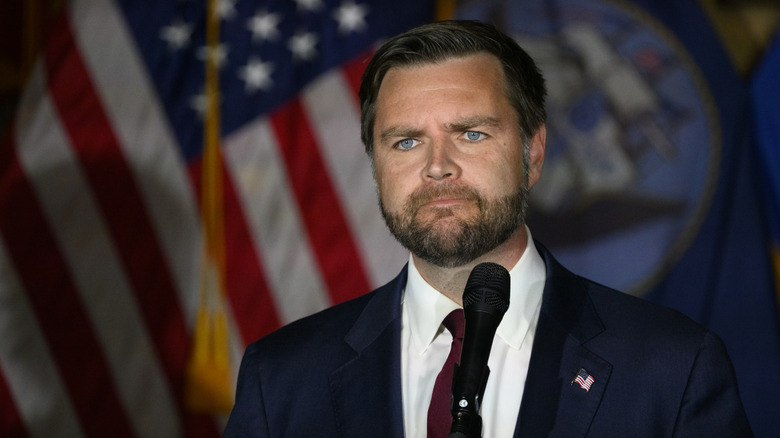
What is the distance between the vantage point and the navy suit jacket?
4.23ft

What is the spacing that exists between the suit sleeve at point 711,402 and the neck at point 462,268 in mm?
352

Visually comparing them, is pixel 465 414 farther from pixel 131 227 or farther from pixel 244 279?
pixel 131 227

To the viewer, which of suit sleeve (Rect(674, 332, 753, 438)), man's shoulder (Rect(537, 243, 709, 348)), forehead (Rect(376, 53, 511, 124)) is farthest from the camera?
forehead (Rect(376, 53, 511, 124))

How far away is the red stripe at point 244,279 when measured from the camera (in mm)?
3061

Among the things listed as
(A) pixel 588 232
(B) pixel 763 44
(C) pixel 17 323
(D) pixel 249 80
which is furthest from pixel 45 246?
(B) pixel 763 44

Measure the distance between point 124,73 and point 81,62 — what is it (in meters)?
0.17

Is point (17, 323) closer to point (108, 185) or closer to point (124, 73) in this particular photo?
point (108, 185)

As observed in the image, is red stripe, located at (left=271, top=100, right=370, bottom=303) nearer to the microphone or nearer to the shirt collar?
the shirt collar

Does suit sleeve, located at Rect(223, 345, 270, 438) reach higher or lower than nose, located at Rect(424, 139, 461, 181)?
lower

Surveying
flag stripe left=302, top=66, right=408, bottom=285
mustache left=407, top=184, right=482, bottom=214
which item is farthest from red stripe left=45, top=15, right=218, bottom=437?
mustache left=407, top=184, right=482, bottom=214

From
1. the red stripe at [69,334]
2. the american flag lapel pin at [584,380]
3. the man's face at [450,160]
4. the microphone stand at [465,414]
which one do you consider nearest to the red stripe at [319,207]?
the red stripe at [69,334]

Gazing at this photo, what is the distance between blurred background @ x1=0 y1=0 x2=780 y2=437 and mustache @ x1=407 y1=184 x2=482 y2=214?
167cm

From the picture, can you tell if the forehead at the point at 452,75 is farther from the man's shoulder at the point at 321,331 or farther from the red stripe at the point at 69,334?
the red stripe at the point at 69,334

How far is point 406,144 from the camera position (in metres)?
1.49
